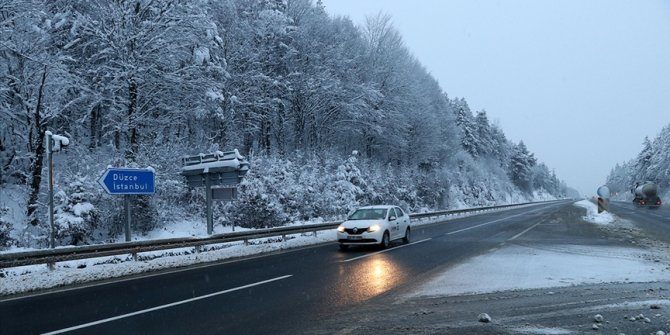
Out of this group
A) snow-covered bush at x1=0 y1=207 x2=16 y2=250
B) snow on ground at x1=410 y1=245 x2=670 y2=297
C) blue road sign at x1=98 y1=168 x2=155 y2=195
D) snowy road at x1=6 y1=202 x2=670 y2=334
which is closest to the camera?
snowy road at x1=6 y1=202 x2=670 y2=334

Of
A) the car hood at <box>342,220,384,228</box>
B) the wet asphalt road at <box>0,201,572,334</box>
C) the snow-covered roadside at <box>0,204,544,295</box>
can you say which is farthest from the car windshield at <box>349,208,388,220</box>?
the wet asphalt road at <box>0,201,572,334</box>

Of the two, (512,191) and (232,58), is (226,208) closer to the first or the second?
(232,58)

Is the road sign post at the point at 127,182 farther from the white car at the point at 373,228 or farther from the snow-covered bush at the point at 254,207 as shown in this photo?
the snow-covered bush at the point at 254,207

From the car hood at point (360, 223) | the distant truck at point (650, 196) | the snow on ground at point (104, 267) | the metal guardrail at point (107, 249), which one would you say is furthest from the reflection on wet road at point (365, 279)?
the distant truck at point (650, 196)

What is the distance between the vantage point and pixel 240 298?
29.6 ft

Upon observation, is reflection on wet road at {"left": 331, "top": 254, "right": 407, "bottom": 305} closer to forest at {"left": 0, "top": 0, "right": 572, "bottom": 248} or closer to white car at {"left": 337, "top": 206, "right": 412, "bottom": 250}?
white car at {"left": 337, "top": 206, "right": 412, "bottom": 250}

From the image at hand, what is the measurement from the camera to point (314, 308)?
321 inches

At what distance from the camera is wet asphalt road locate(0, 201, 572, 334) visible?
712 centimetres

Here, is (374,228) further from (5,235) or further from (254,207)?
(5,235)

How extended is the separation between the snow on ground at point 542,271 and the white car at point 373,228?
13.0ft

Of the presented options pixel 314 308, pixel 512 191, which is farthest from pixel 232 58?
pixel 512 191

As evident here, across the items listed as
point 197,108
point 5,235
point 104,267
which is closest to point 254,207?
point 197,108

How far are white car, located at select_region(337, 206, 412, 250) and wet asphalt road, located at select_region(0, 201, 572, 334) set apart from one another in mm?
2244

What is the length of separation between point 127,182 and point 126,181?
0.04 meters
